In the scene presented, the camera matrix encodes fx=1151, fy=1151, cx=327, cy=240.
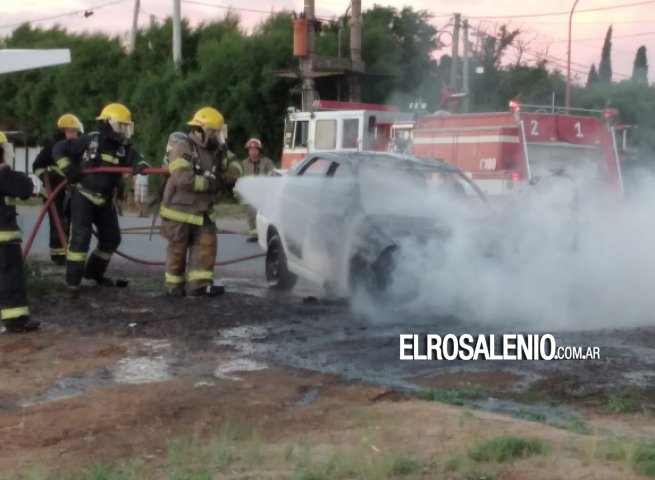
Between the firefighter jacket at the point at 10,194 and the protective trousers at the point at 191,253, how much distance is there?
6.89 feet

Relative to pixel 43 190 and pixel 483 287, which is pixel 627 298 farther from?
Result: pixel 43 190

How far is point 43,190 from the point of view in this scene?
13859mm

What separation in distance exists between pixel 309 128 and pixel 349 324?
13.4 m

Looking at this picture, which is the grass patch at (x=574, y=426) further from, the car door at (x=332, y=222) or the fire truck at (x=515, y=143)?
the fire truck at (x=515, y=143)

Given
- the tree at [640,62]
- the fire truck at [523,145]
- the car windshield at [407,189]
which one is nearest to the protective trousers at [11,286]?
the car windshield at [407,189]

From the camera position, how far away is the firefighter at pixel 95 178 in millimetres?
11422

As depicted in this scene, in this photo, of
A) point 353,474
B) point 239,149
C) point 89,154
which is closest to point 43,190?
point 89,154

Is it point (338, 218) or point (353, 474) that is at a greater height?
point (338, 218)

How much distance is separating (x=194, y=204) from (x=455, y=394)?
4982 millimetres

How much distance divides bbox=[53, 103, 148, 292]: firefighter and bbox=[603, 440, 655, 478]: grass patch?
7.16 m

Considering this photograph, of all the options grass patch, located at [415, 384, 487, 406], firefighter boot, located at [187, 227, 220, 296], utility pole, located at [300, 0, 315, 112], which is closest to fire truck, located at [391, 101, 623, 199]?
firefighter boot, located at [187, 227, 220, 296]

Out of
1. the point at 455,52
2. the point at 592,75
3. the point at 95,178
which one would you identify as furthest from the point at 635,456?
the point at 592,75

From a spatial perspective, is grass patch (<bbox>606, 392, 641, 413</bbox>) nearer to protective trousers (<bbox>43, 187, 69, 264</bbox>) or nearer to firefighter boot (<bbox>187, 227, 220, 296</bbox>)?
firefighter boot (<bbox>187, 227, 220, 296</bbox>)

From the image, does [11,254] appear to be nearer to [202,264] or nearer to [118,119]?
[202,264]
